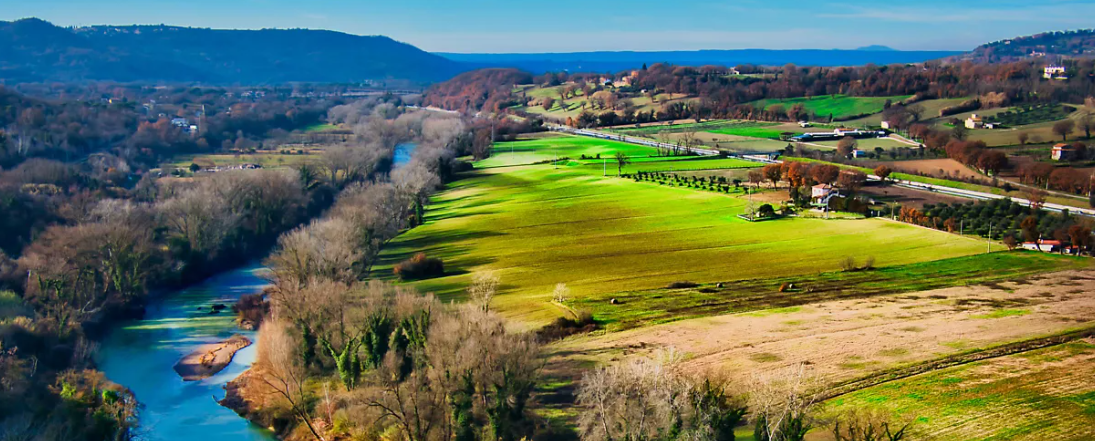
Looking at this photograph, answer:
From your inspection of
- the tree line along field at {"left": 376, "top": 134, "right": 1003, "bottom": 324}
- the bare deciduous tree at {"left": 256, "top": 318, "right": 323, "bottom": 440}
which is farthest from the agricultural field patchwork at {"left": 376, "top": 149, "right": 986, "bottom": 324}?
the bare deciduous tree at {"left": 256, "top": 318, "right": 323, "bottom": 440}

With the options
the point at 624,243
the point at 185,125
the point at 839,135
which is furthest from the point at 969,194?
the point at 185,125

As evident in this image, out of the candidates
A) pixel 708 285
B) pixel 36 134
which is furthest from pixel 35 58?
pixel 708 285

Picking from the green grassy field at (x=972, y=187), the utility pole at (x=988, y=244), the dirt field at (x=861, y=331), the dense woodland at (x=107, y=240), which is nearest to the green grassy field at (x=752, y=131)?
the green grassy field at (x=972, y=187)

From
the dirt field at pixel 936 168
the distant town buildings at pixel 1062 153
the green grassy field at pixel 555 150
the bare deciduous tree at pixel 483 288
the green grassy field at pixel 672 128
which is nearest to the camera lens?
the bare deciduous tree at pixel 483 288

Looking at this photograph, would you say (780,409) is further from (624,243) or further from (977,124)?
(977,124)

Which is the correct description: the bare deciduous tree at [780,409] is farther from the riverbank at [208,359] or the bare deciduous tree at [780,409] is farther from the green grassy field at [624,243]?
the riverbank at [208,359]

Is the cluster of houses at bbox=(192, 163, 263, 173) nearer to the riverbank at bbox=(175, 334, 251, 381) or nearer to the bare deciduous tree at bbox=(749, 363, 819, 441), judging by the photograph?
the riverbank at bbox=(175, 334, 251, 381)
